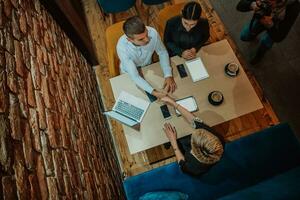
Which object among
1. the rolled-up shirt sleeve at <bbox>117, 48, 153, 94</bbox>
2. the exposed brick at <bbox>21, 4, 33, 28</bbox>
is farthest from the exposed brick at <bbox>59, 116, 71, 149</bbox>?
the rolled-up shirt sleeve at <bbox>117, 48, 153, 94</bbox>

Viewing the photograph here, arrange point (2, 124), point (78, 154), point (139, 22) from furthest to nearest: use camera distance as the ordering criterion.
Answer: point (139, 22) → point (78, 154) → point (2, 124)

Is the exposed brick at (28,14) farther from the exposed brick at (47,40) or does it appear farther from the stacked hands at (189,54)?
the stacked hands at (189,54)

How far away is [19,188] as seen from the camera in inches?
52.5

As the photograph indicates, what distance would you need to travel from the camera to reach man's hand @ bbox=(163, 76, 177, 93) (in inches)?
109

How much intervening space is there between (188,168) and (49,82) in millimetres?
1328

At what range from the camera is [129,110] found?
9.08 feet

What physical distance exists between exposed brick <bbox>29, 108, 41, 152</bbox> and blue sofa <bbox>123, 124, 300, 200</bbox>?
1.45 meters

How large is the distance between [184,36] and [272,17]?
37.2 inches

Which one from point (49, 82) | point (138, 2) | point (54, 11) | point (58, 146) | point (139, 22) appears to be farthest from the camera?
point (138, 2)

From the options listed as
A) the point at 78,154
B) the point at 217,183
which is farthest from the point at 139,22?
the point at 217,183

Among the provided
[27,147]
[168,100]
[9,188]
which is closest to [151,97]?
[168,100]

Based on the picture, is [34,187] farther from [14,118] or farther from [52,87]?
[52,87]

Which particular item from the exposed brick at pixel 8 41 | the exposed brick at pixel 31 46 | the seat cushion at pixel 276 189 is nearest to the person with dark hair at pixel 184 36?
the seat cushion at pixel 276 189

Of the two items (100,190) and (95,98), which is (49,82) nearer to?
(100,190)
